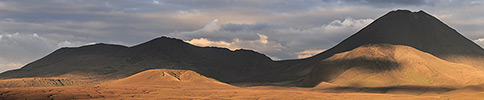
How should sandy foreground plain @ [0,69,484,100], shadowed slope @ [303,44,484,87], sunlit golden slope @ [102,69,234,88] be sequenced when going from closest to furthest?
sandy foreground plain @ [0,69,484,100], sunlit golden slope @ [102,69,234,88], shadowed slope @ [303,44,484,87]

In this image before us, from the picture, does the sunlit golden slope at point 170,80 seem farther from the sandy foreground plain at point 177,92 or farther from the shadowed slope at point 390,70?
the shadowed slope at point 390,70

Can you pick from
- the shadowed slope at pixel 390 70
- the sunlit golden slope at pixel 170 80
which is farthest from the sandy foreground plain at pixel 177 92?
the shadowed slope at pixel 390 70

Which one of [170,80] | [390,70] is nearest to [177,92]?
[170,80]

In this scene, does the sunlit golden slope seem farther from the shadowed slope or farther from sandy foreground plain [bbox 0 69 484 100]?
the shadowed slope

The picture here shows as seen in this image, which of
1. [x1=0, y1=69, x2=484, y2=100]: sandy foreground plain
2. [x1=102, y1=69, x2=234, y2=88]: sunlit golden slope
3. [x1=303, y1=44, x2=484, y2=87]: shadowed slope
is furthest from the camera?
[x1=303, y1=44, x2=484, y2=87]: shadowed slope

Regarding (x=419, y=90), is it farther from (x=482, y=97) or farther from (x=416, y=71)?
(x=482, y=97)

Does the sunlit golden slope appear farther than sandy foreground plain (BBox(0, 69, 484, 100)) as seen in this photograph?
Yes

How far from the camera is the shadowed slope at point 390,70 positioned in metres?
152

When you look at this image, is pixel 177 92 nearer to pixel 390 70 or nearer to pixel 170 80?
pixel 170 80

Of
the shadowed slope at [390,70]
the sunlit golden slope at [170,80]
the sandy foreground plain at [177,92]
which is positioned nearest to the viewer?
the sandy foreground plain at [177,92]

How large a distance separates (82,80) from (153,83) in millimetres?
82548

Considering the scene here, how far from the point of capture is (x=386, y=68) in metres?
164

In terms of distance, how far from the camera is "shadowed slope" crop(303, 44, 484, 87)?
152 m

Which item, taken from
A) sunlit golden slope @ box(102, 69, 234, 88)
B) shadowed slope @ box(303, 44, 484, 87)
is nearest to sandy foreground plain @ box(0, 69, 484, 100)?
sunlit golden slope @ box(102, 69, 234, 88)
